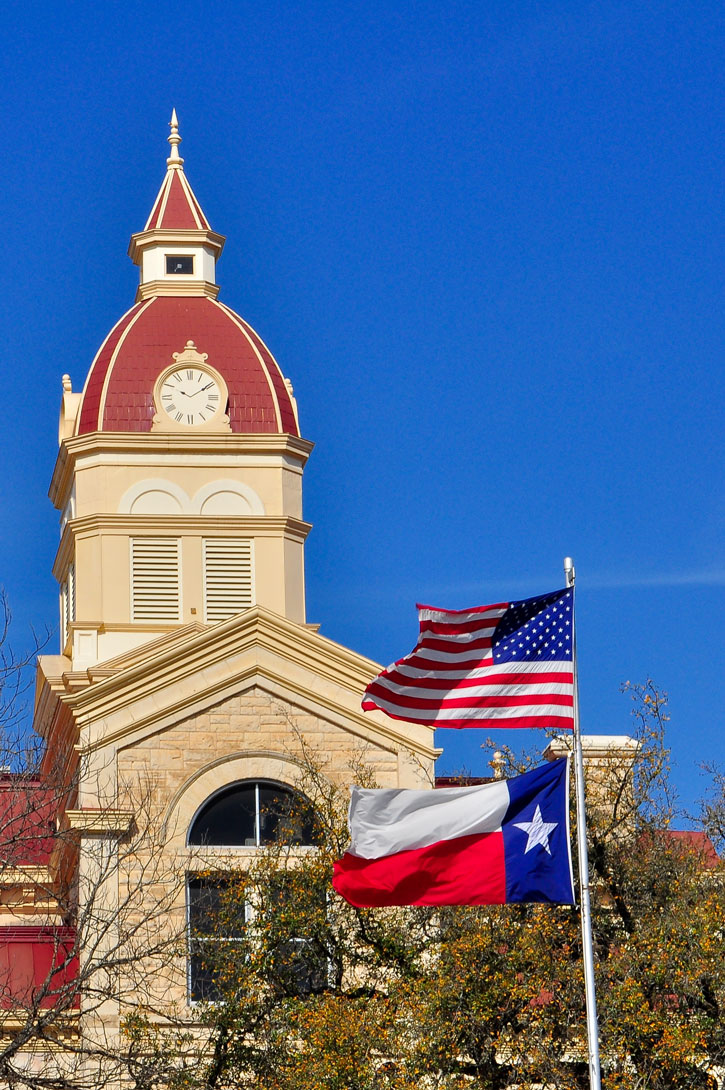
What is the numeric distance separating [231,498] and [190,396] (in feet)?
6.88

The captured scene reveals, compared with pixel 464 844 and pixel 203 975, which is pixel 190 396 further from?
pixel 464 844

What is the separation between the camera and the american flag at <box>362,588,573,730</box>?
1911 cm

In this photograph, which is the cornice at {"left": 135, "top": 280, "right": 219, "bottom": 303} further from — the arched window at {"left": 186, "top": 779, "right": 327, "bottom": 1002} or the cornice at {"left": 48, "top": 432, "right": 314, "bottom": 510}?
the arched window at {"left": 186, "top": 779, "right": 327, "bottom": 1002}

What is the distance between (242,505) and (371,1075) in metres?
14.6

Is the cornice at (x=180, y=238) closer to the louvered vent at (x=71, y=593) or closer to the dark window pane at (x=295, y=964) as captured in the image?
the louvered vent at (x=71, y=593)

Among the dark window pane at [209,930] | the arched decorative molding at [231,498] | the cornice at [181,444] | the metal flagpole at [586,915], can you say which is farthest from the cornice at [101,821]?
the metal flagpole at [586,915]

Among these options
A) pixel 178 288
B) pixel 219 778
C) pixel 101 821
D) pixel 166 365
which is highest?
pixel 178 288

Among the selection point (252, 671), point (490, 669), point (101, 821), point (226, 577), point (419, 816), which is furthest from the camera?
point (226, 577)

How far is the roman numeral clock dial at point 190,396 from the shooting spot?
38.2 metres

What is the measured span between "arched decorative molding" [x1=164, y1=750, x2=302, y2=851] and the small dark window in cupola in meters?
13.1

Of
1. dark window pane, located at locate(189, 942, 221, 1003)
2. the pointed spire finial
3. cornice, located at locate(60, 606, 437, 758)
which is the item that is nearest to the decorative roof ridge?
the pointed spire finial

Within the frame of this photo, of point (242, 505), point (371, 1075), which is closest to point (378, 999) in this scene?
point (371, 1075)

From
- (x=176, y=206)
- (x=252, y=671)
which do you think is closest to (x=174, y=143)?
(x=176, y=206)

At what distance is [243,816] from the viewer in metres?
31.4
